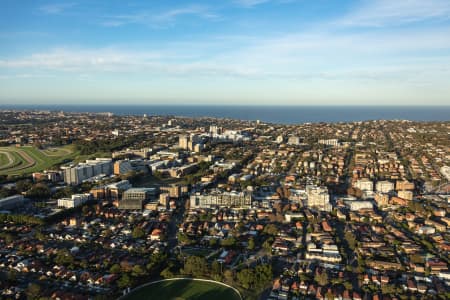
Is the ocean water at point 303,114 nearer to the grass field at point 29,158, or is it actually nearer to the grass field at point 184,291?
the grass field at point 29,158

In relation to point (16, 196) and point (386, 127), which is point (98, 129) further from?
point (386, 127)

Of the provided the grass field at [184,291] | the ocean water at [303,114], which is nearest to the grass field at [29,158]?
the grass field at [184,291]

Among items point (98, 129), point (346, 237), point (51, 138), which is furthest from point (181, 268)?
point (98, 129)

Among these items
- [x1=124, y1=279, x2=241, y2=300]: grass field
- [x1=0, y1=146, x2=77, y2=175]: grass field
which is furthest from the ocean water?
[x1=124, y1=279, x2=241, y2=300]: grass field

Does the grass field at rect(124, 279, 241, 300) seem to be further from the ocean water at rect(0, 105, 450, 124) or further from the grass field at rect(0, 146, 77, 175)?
the ocean water at rect(0, 105, 450, 124)

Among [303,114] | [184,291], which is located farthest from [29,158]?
[303,114]

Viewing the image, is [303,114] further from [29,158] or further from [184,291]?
[184,291]
